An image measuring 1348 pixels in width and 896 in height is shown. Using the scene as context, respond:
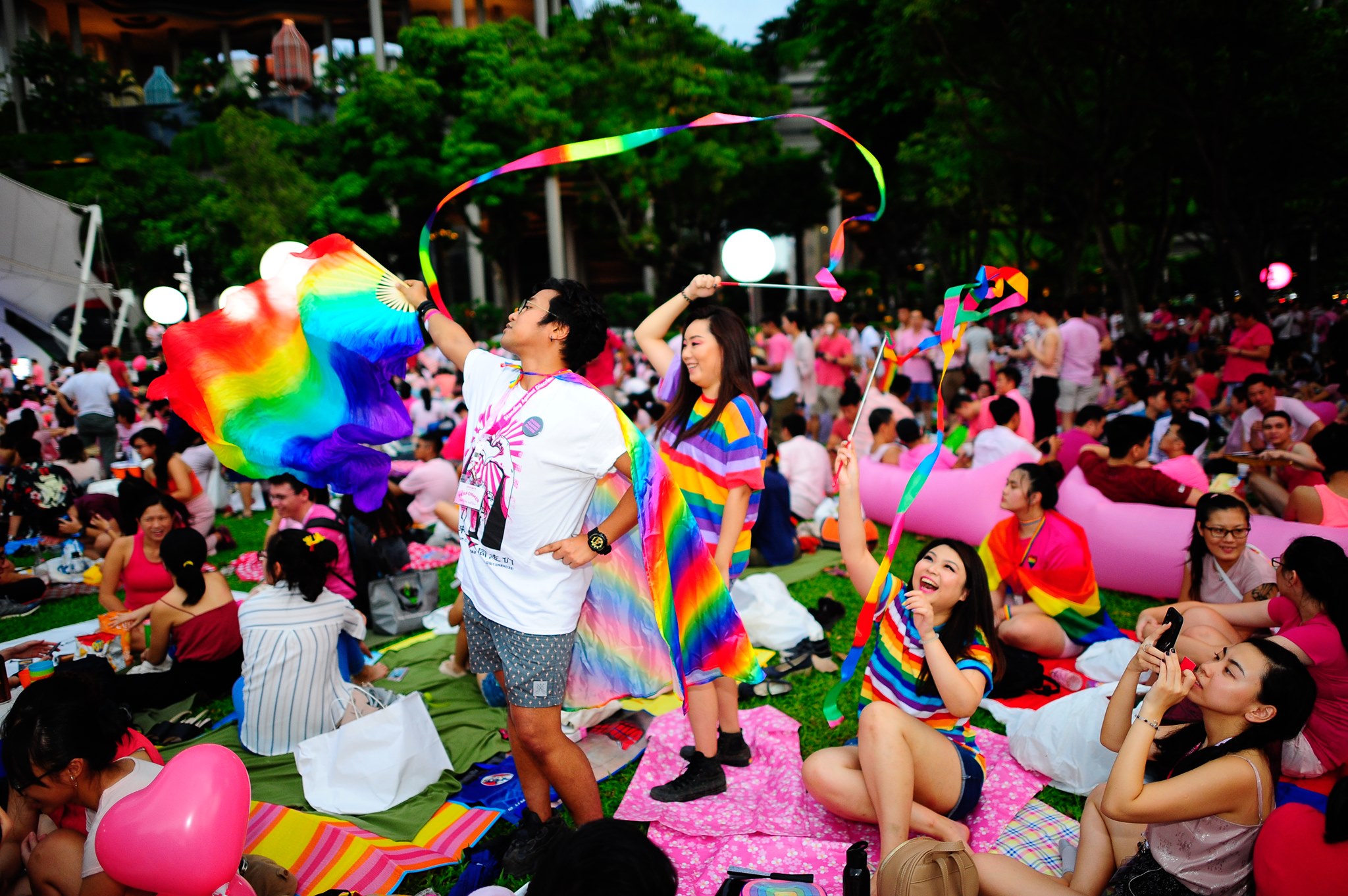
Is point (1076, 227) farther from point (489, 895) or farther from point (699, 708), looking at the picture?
point (489, 895)

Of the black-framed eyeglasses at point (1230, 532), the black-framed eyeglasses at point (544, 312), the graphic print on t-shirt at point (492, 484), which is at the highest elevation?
the black-framed eyeglasses at point (544, 312)

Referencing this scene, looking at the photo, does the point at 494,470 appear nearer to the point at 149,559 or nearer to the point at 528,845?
the point at 528,845

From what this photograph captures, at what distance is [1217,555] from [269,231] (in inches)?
952

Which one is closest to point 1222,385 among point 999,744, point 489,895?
point 999,744

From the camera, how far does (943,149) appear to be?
19.3 m

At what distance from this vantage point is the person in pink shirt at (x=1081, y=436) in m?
6.28

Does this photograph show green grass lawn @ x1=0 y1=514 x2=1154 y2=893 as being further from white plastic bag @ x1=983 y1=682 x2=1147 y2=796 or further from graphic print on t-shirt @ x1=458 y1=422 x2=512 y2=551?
graphic print on t-shirt @ x1=458 y1=422 x2=512 y2=551

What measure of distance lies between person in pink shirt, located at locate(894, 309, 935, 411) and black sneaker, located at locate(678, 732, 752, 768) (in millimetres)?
7635

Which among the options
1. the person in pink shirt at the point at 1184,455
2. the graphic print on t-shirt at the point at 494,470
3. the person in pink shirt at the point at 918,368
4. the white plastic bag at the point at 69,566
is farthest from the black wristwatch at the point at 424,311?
the person in pink shirt at the point at 918,368

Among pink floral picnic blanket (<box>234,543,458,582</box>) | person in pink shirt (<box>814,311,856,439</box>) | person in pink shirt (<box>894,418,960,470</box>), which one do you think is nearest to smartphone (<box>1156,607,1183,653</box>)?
person in pink shirt (<box>894,418,960,470</box>)

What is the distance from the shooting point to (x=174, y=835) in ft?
6.36

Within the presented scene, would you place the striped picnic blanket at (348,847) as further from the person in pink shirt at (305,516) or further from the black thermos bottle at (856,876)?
the person in pink shirt at (305,516)

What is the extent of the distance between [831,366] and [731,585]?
24.1ft

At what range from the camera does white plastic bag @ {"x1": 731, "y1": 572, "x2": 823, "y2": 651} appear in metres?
4.59
